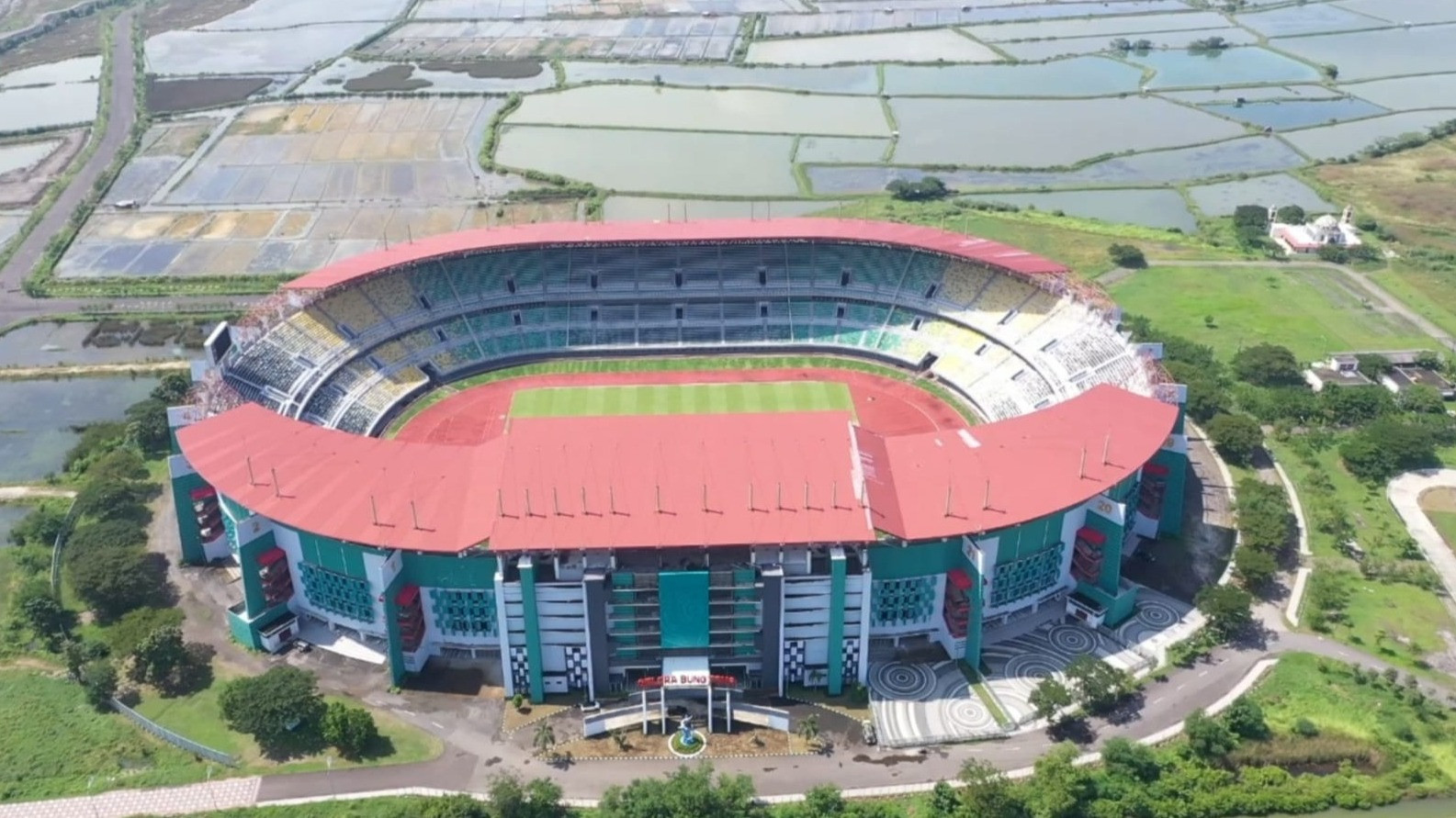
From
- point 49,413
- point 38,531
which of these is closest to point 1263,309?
point 38,531

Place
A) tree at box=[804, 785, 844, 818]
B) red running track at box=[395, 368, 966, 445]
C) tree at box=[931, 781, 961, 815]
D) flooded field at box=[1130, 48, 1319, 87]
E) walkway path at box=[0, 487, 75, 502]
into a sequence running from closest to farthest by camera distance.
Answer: tree at box=[804, 785, 844, 818]
tree at box=[931, 781, 961, 815]
walkway path at box=[0, 487, 75, 502]
red running track at box=[395, 368, 966, 445]
flooded field at box=[1130, 48, 1319, 87]

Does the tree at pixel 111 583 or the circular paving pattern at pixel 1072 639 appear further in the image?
the tree at pixel 111 583

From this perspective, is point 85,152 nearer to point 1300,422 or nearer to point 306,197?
point 306,197

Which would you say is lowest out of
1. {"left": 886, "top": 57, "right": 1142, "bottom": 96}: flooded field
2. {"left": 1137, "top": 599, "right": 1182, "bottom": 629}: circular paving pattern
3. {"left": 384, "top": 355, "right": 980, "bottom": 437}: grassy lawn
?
{"left": 1137, "top": 599, "right": 1182, "bottom": 629}: circular paving pattern

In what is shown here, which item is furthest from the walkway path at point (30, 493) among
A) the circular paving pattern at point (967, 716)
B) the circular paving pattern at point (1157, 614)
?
the circular paving pattern at point (1157, 614)

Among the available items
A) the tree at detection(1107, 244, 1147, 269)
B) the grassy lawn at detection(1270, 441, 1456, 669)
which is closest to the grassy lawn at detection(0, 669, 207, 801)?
the grassy lawn at detection(1270, 441, 1456, 669)

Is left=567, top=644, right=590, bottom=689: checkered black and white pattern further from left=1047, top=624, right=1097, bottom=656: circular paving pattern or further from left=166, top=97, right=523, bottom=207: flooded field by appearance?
left=166, top=97, right=523, bottom=207: flooded field

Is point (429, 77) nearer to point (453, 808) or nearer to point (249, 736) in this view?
point (249, 736)

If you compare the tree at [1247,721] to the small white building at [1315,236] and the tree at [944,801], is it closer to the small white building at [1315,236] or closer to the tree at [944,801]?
the tree at [944,801]
